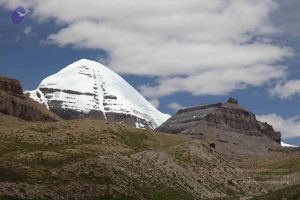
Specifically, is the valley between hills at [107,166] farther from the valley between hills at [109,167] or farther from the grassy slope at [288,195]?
the grassy slope at [288,195]

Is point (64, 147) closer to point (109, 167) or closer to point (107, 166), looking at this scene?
point (107, 166)

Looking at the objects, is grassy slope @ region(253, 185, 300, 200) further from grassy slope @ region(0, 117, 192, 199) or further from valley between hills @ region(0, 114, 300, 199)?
grassy slope @ region(0, 117, 192, 199)

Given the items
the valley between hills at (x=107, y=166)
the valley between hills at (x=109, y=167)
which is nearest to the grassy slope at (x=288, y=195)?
the valley between hills at (x=109, y=167)

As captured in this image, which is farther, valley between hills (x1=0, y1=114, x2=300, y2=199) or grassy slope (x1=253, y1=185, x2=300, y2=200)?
valley between hills (x1=0, y1=114, x2=300, y2=199)

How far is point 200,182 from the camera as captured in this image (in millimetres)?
149875

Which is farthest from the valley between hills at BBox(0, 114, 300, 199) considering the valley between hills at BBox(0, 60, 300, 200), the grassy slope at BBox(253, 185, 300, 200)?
the grassy slope at BBox(253, 185, 300, 200)

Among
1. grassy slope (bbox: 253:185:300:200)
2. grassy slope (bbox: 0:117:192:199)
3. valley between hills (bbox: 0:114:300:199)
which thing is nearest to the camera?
grassy slope (bbox: 253:185:300:200)

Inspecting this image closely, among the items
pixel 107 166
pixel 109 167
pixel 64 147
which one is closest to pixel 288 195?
pixel 109 167

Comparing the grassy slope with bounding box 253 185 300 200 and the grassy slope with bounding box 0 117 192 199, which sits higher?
the grassy slope with bounding box 0 117 192 199

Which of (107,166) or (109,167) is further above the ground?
(107,166)

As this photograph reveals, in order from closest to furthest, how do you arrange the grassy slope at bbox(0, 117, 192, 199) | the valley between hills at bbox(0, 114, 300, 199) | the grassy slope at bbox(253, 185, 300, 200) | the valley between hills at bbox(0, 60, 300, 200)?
the grassy slope at bbox(253, 185, 300, 200) → the valley between hills at bbox(0, 60, 300, 200) → the valley between hills at bbox(0, 114, 300, 199) → the grassy slope at bbox(0, 117, 192, 199)

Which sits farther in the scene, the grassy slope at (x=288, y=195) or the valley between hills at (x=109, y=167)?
the valley between hills at (x=109, y=167)

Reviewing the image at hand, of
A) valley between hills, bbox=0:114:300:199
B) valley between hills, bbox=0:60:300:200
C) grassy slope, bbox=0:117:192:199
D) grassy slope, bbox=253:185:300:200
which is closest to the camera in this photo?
grassy slope, bbox=253:185:300:200

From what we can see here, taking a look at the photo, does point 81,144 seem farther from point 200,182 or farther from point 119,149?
point 200,182
